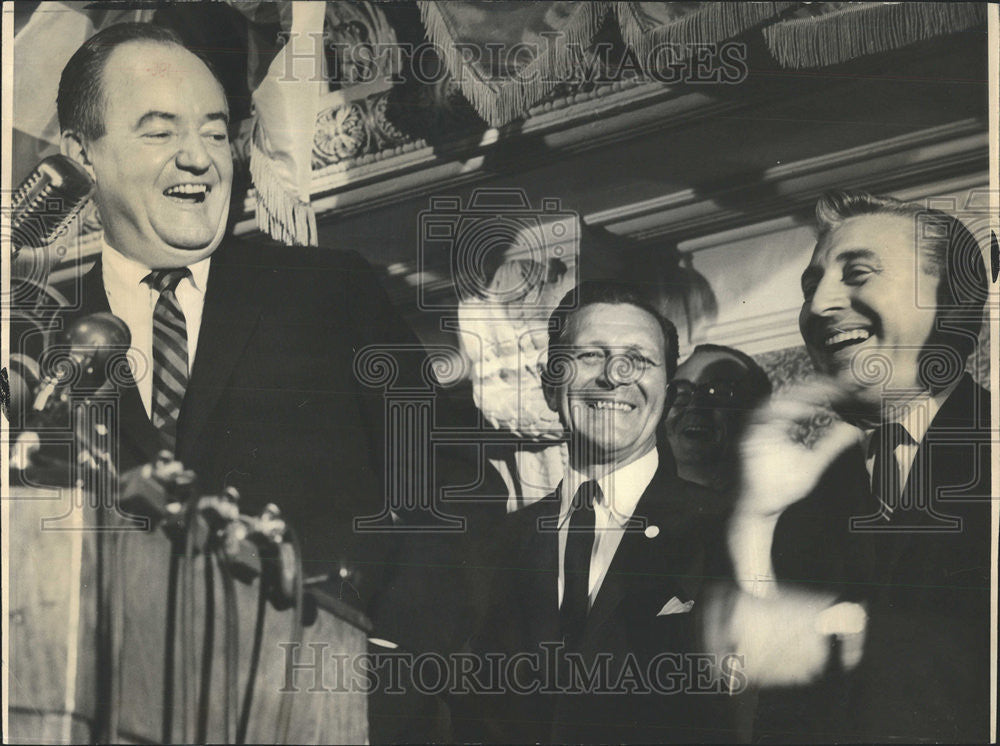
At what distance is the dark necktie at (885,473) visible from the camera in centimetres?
247

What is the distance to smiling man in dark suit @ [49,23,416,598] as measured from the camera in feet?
8.07

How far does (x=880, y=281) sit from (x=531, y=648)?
54.7 inches

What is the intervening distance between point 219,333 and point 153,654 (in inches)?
35.0

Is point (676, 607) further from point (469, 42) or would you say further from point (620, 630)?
point (469, 42)

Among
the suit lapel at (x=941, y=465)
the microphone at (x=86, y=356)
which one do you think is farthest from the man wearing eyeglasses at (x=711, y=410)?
the microphone at (x=86, y=356)

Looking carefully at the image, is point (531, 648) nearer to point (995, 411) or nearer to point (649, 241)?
point (649, 241)

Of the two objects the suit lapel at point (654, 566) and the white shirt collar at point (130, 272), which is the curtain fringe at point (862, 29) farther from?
the white shirt collar at point (130, 272)

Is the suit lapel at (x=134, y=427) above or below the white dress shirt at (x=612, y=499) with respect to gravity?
above

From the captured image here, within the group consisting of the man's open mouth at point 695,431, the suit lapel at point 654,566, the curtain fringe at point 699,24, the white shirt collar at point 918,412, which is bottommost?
the suit lapel at point 654,566

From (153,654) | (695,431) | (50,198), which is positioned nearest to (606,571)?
(695,431)

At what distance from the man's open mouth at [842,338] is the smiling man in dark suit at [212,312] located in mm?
1158

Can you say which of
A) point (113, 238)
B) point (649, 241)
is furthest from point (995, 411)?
point (113, 238)

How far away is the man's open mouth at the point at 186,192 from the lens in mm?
2508

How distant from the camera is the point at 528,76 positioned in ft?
8.23
